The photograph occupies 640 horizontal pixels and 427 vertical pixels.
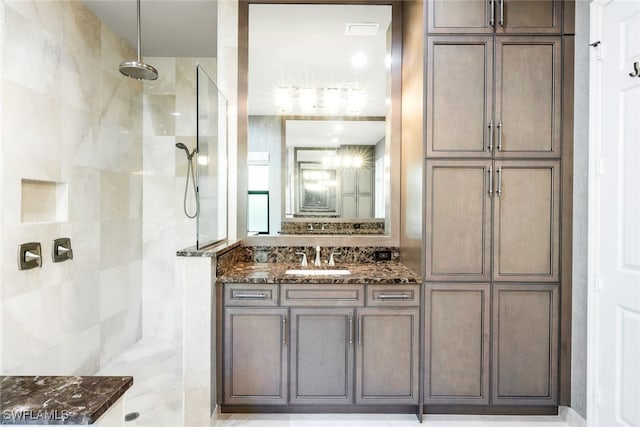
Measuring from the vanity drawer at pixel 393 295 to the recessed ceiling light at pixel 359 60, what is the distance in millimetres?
1747

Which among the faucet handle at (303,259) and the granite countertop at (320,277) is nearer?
the granite countertop at (320,277)

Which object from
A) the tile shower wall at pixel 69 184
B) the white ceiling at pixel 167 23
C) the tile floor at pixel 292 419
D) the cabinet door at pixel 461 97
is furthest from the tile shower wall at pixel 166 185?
the cabinet door at pixel 461 97

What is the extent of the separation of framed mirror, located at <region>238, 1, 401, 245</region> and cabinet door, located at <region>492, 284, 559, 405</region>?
91 centimetres

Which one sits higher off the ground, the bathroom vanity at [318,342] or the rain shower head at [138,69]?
the rain shower head at [138,69]

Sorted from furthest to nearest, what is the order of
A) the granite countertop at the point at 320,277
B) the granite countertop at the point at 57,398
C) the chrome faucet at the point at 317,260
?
the chrome faucet at the point at 317,260
the granite countertop at the point at 320,277
the granite countertop at the point at 57,398

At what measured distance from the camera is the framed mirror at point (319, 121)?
2758 millimetres

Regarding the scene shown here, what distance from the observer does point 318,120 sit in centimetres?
289

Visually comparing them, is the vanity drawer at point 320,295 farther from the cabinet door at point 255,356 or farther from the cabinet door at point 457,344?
the cabinet door at point 457,344

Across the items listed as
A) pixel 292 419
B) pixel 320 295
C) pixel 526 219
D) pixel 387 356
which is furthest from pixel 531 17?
pixel 292 419

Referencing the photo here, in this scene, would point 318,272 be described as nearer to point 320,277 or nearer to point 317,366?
point 320,277

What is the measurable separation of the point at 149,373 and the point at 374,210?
2246 mm

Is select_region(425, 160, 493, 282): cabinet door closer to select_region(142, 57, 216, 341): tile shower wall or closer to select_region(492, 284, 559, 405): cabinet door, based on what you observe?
select_region(492, 284, 559, 405): cabinet door

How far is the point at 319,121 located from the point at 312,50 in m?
0.56

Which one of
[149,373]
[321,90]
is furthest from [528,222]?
[149,373]
